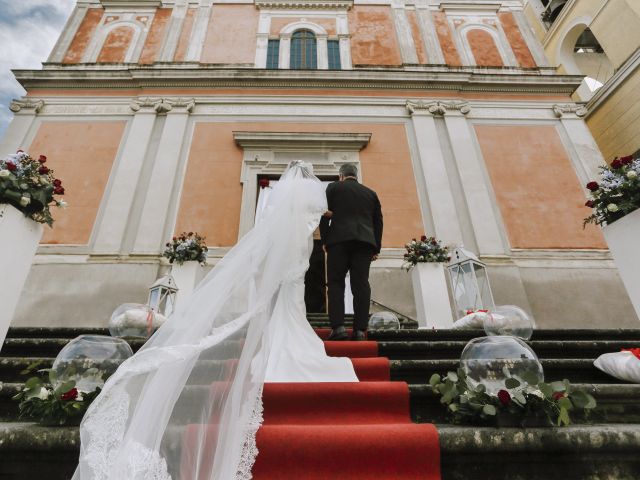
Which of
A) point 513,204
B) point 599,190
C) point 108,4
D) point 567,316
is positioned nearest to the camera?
point 599,190

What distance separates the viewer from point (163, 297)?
5.25 metres

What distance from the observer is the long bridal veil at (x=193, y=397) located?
1448 millimetres

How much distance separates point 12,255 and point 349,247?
9.80 ft

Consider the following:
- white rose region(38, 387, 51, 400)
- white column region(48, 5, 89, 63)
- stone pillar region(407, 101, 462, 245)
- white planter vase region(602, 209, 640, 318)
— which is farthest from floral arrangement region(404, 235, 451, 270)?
white column region(48, 5, 89, 63)

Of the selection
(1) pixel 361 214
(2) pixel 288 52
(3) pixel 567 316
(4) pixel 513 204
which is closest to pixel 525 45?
(4) pixel 513 204

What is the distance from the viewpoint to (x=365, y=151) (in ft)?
30.0

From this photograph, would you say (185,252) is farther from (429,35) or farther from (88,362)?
(429,35)

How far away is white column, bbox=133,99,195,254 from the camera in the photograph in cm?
772

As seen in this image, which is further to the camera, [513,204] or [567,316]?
[513,204]

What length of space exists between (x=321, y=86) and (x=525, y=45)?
22.3 ft

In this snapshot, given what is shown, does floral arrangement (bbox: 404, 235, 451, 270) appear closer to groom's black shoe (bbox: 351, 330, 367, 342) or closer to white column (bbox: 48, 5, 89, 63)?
groom's black shoe (bbox: 351, 330, 367, 342)

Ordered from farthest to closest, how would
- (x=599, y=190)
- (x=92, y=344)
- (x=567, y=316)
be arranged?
(x=567, y=316)
(x=599, y=190)
(x=92, y=344)

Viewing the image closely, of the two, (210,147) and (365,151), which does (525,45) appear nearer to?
(365,151)

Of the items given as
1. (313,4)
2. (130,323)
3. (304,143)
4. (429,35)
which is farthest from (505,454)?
(313,4)
